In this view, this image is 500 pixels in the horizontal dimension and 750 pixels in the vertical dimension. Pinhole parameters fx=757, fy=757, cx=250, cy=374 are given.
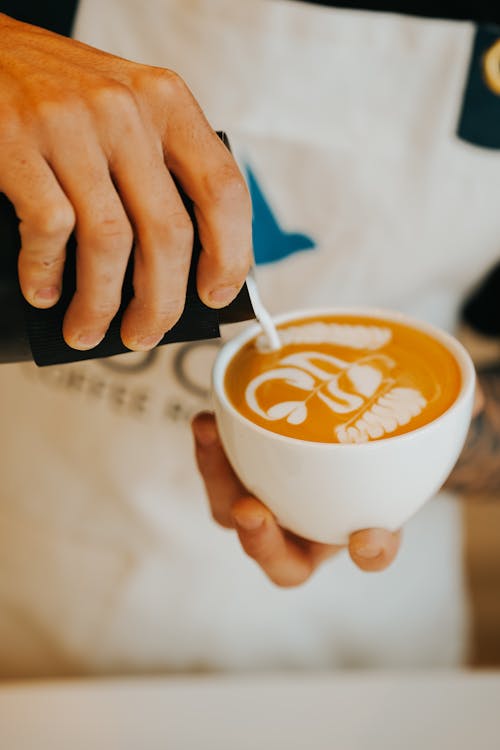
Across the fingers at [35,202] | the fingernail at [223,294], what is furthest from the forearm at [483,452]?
the fingers at [35,202]

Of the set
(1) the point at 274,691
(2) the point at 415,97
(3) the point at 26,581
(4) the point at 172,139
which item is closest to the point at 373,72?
(2) the point at 415,97

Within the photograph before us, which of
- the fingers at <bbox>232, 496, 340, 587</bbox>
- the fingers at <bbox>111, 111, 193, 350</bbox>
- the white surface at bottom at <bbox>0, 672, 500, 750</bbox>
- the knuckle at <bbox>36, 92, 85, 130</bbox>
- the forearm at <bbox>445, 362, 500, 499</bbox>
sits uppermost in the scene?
the knuckle at <bbox>36, 92, 85, 130</bbox>

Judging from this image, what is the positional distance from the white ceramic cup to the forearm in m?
0.35

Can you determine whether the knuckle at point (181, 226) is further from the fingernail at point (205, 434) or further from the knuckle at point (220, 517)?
the knuckle at point (220, 517)

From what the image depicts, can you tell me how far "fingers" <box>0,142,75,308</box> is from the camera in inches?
15.9

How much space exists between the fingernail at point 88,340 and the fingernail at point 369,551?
244 mm

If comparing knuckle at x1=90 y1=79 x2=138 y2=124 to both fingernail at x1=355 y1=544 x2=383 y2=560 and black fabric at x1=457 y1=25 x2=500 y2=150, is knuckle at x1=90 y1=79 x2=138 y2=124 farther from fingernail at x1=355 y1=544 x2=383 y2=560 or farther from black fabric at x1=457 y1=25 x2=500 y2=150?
black fabric at x1=457 y1=25 x2=500 y2=150

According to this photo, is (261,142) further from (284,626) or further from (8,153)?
(284,626)

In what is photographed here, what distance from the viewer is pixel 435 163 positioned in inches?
31.9

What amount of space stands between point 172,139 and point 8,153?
0.10 meters

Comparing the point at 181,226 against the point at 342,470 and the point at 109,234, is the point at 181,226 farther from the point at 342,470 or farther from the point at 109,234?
the point at 342,470

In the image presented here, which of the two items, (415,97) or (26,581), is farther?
(26,581)

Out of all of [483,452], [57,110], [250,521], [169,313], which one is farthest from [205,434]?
[483,452]

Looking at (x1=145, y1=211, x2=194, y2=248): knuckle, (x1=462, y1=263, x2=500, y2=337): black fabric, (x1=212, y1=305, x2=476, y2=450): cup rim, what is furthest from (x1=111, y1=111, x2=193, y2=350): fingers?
(x1=462, y1=263, x2=500, y2=337): black fabric
